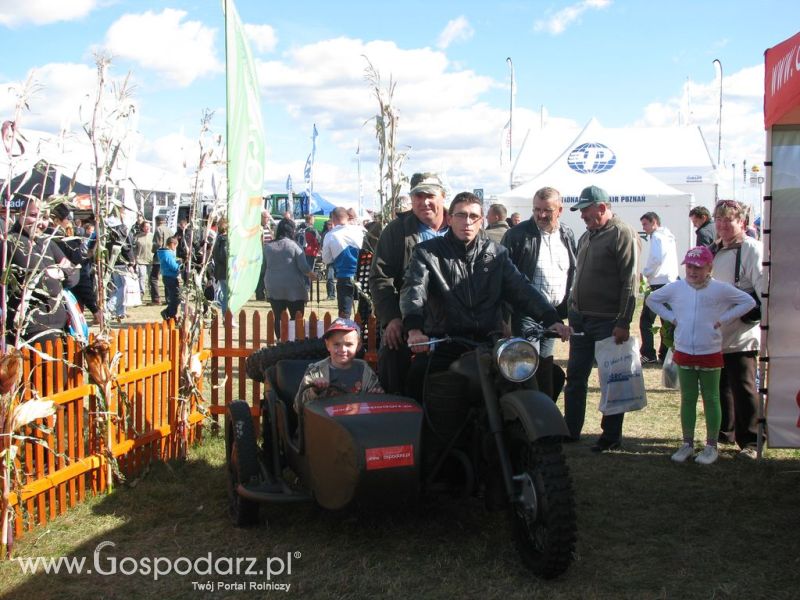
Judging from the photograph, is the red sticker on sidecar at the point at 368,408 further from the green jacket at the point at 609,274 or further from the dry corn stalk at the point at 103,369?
the green jacket at the point at 609,274

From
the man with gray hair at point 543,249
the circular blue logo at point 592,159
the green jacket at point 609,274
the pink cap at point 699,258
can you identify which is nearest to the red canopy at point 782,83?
the pink cap at point 699,258

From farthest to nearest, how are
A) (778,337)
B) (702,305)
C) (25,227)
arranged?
(702,305), (778,337), (25,227)

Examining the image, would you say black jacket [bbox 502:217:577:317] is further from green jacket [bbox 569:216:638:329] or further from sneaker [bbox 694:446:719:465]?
sneaker [bbox 694:446:719:465]

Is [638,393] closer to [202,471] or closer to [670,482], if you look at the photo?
[670,482]

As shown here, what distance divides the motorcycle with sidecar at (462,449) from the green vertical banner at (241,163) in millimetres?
1707

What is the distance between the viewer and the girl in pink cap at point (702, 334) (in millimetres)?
5469

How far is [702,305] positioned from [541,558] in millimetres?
2631

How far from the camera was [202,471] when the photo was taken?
5.46 metres

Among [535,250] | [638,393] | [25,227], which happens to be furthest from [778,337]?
[25,227]

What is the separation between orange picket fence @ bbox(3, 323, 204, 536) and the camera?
4.32m

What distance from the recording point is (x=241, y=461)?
441cm

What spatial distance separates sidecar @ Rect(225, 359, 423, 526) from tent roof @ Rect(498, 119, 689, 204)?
15020 mm

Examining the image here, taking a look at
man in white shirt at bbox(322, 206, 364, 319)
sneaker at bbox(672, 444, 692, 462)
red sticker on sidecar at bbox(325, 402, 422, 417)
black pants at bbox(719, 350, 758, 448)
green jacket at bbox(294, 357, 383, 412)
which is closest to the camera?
red sticker on sidecar at bbox(325, 402, 422, 417)

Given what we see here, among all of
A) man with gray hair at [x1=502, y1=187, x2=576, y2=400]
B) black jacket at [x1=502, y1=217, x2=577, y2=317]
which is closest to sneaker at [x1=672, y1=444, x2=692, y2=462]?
man with gray hair at [x1=502, y1=187, x2=576, y2=400]
